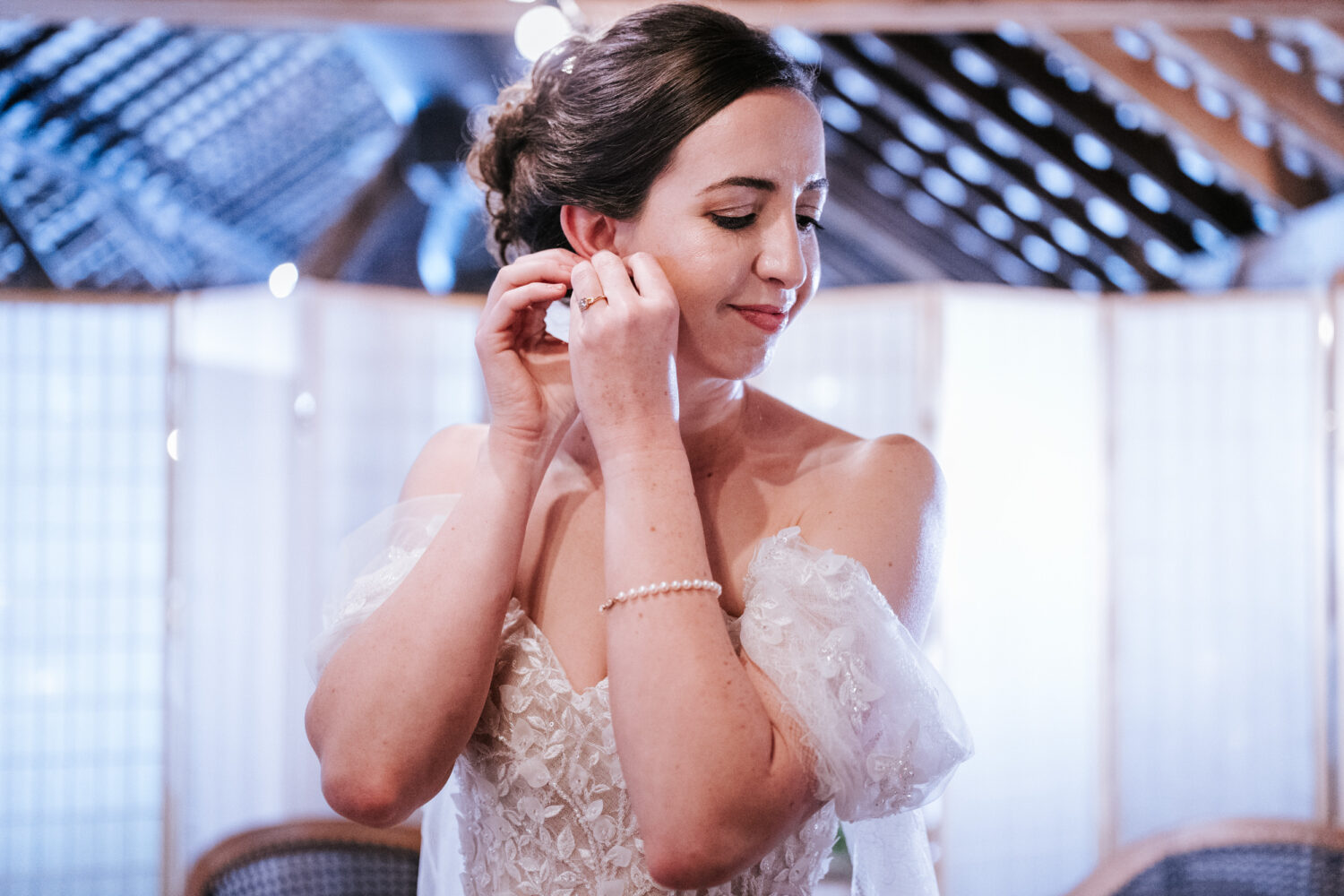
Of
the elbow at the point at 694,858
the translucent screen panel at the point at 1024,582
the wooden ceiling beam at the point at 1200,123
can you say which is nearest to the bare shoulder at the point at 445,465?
the elbow at the point at 694,858

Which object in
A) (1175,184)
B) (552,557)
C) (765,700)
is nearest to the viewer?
(765,700)

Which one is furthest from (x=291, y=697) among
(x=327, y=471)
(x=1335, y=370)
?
(x=1335, y=370)

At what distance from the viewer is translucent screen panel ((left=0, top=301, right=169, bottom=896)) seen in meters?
3.73

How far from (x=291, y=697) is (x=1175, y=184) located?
4.71m

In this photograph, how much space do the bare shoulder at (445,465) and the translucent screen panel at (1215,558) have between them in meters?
3.61

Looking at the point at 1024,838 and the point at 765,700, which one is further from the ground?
the point at 765,700

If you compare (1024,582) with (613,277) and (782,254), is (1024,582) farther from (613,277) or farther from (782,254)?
(613,277)

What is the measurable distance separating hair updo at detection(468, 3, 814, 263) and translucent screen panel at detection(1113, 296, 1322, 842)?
140 inches

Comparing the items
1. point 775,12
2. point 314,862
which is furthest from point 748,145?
point 775,12

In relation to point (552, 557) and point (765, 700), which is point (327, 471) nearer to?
point (552, 557)

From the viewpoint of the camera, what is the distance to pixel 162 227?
24.0 ft

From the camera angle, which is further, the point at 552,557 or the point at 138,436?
the point at 138,436

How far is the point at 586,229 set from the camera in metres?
1.17

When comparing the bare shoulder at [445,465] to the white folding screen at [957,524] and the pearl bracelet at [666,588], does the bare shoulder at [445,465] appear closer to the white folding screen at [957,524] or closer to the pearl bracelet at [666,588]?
the pearl bracelet at [666,588]
